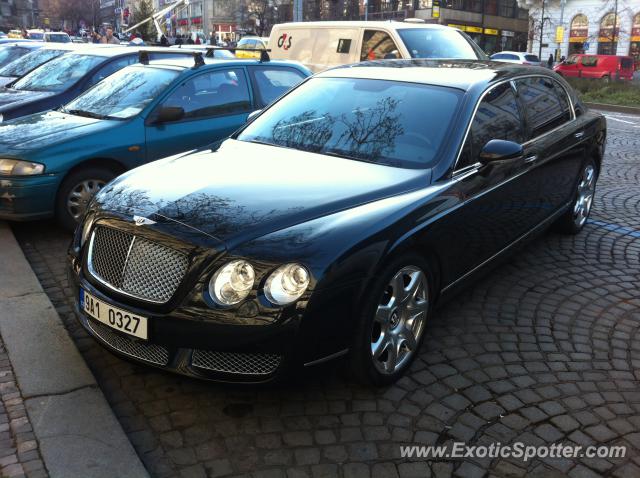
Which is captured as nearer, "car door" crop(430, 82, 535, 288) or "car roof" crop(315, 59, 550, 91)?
"car door" crop(430, 82, 535, 288)

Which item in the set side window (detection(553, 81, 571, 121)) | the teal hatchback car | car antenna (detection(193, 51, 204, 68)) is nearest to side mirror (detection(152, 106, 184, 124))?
the teal hatchback car

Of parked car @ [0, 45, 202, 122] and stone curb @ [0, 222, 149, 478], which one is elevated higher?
parked car @ [0, 45, 202, 122]

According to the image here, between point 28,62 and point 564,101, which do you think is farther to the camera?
point 28,62

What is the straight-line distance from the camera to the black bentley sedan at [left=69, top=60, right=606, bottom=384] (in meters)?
2.85

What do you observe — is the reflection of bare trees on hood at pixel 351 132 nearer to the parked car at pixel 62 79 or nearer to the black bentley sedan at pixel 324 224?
the black bentley sedan at pixel 324 224

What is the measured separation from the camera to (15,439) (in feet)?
9.45

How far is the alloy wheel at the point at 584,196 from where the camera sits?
590cm

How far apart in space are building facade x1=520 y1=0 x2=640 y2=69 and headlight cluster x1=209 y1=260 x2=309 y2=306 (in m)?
52.6

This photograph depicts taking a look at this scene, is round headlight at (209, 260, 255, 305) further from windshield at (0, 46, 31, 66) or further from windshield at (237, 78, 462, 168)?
windshield at (0, 46, 31, 66)

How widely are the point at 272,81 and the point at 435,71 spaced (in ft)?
10.9

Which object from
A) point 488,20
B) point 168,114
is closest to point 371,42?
point 168,114

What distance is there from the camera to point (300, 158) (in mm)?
3945

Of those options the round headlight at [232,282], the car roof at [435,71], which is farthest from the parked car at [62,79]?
the round headlight at [232,282]

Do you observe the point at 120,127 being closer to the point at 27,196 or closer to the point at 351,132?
the point at 27,196
